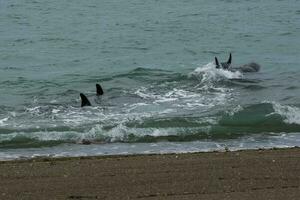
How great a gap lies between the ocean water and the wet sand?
5.15 ft

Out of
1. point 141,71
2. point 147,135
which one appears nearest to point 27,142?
point 147,135

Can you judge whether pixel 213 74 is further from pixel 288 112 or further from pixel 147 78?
pixel 288 112

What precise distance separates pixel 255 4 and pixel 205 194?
116ft

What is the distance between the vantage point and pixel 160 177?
963cm

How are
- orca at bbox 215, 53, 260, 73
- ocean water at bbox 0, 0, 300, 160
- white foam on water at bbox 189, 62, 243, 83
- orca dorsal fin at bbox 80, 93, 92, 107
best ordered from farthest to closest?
orca at bbox 215, 53, 260, 73 → white foam on water at bbox 189, 62, 243, 83 → orca dorsal fin at bbox 80, 93, 92, 107 → ocean water at bbox 0, 0, 300, 160

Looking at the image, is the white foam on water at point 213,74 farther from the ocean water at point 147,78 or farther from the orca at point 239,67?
the orca at point 239,67

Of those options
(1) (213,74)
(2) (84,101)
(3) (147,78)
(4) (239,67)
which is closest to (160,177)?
(2) (84,101)

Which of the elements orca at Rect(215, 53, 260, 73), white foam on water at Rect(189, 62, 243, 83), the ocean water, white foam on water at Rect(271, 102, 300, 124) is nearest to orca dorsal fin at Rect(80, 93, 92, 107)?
the ocean water

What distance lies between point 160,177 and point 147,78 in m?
12.5

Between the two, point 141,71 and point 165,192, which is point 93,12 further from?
point 165,192

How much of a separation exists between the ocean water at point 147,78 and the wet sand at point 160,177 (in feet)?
5.15

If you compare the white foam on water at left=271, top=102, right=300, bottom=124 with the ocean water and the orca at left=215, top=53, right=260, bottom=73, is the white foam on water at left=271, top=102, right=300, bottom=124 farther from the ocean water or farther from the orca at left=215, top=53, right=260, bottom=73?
the orca at left=215, top=53, right=260, bottom=73

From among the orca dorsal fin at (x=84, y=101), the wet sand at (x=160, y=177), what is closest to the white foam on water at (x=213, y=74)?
the orca dorsal fin at (x=84, y=101)

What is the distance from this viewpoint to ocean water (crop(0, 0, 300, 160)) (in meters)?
14.0
